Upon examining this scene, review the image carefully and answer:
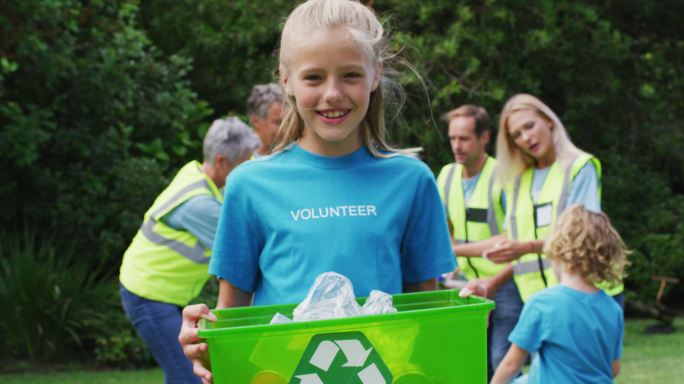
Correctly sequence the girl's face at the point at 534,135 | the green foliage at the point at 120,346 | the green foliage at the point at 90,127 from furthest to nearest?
the green foliage at the point at 90,127, the green foliage at the point at 120,346, the girl's face at the point at 534,135

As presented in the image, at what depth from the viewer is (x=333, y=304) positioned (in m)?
2.32

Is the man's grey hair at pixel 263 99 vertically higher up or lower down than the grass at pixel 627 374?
higher up

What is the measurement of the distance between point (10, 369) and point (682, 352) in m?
7.11

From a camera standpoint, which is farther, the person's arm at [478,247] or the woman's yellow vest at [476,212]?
the woman's yellow vest at [476,212]

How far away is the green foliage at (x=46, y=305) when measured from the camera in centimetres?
1094

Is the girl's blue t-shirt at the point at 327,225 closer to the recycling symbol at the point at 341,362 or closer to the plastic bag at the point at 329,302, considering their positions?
the plastic bag at the point at 329,302

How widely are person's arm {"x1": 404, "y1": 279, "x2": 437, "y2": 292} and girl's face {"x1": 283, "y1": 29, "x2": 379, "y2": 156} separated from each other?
46 centimetres

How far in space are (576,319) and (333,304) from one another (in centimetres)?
293

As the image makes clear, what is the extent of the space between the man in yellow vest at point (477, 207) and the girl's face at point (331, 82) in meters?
4.43

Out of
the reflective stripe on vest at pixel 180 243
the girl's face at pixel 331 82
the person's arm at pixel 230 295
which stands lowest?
the reflective stripe on vest at pixel 180 243

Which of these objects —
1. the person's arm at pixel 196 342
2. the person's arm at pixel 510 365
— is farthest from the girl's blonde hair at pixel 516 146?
the person's arm at pixel 196 342

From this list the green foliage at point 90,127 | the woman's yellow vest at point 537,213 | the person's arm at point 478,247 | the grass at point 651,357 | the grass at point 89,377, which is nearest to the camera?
the woman's yellow vest at point 537,213

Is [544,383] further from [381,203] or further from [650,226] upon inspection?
[650,226]

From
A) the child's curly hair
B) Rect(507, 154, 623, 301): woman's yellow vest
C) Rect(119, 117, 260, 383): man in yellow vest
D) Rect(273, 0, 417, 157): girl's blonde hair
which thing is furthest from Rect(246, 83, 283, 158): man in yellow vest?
Rect(273, 0, 417, 157): girl's blonde hair
